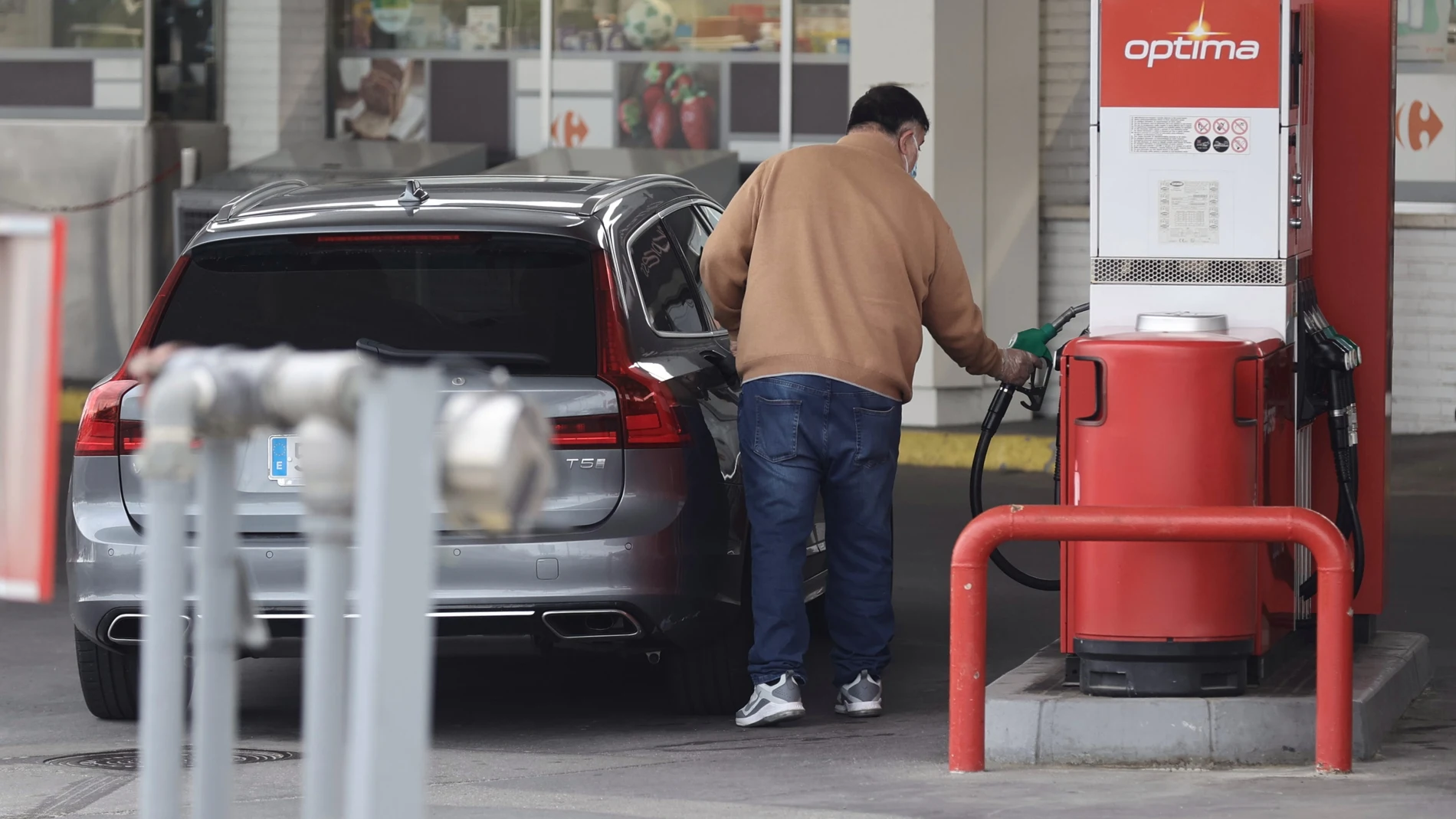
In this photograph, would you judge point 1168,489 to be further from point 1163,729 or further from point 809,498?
point 809,498

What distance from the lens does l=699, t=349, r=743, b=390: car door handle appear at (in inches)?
263

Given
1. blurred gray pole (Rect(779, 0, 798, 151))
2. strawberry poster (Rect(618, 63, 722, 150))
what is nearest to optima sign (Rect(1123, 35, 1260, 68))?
blurred gray pole (Rect(779, 0, 798, 151))

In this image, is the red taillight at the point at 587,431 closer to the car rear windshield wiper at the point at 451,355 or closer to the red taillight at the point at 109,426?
the car rear windshield wiper at the point at 451,355

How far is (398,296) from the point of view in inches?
241

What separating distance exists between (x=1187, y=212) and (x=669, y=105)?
970 cm

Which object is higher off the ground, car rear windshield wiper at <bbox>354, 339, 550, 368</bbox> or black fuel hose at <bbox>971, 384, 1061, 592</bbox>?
car rear windshield wiper at <bbox>354, 339, 550, 368</bbox>

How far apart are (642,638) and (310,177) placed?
32.0 ft

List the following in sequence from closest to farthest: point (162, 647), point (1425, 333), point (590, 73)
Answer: point (162, 647) < point (1425, 333) < point (590, 73)

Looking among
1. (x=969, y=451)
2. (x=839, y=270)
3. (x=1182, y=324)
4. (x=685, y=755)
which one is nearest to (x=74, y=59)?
(x=969, y=451)

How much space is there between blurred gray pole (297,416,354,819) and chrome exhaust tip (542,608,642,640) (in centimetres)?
340

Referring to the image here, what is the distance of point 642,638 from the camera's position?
5.98 meters

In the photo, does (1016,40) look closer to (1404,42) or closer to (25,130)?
(1404,42)

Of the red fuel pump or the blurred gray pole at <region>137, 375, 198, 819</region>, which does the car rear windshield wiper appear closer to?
the red fuel pump

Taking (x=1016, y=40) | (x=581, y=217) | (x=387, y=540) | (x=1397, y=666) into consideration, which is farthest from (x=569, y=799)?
(x=1016, y=40)
